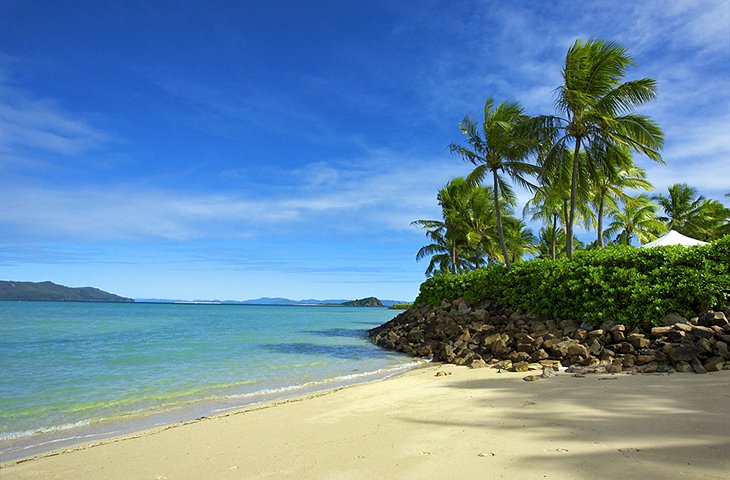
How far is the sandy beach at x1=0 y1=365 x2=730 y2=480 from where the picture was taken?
353 cm

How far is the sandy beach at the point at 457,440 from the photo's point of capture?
139 inches

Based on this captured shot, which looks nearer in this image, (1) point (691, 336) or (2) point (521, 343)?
(1) point (691, 336)

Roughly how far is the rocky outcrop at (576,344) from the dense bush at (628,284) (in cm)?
36

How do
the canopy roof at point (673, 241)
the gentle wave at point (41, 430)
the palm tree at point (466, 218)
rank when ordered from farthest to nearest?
the palm tree at point (466, 218), the canopy roof at point (673, 241), the gentle wave at point (41, 430)

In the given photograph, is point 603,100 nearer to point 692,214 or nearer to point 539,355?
point 539,355

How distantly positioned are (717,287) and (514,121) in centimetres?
1130

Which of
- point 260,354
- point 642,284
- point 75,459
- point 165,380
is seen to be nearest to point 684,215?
point 642,284

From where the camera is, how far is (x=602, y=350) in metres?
9.70

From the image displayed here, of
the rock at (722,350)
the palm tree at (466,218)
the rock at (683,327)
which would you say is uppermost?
the palm tree at (466,218)

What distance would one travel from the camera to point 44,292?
496ft

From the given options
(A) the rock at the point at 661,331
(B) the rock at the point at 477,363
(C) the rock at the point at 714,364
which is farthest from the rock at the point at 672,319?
(B) the rock at the point at 477,363

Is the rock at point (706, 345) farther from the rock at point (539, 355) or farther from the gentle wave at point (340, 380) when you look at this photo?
the gentle wave at point (340, 380)

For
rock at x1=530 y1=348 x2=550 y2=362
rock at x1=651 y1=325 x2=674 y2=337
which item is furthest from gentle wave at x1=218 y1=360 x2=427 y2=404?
rock at x1=651 y1=325 x2=674 y2=337

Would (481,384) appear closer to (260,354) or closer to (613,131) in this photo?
(260,354)
